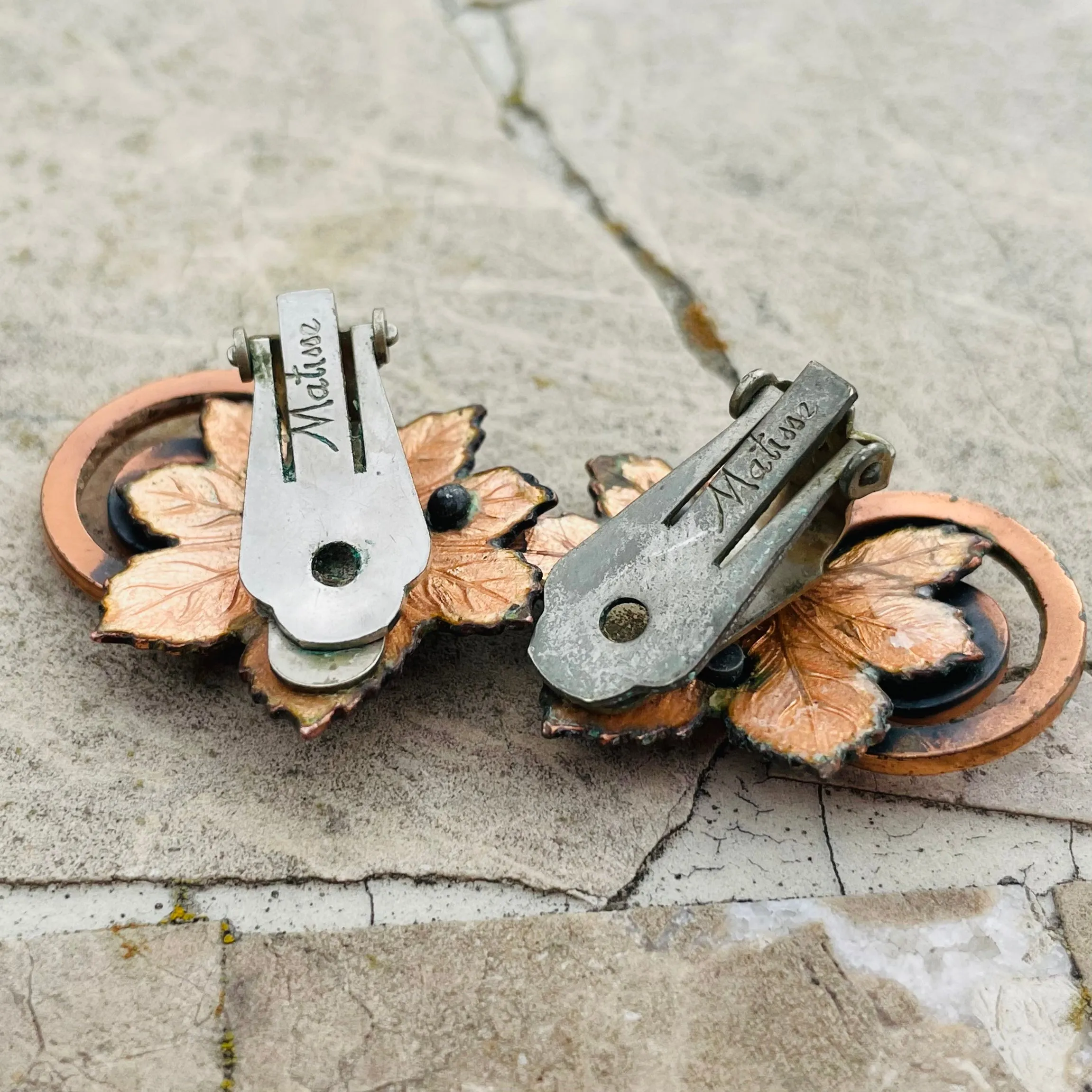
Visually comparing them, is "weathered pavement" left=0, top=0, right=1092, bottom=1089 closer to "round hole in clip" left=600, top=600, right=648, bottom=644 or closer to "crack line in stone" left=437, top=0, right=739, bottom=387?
"crack line in stone" left=437, top=0, right=739, bottom=387

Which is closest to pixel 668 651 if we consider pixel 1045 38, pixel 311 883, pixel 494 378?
pixel 311 883

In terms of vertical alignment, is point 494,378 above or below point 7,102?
above

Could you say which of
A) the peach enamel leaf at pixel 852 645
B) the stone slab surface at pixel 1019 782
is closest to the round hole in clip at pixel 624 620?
the peach enamel leaf at pixel 852 645

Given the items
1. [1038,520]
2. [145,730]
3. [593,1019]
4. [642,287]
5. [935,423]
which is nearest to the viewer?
[593,1019]

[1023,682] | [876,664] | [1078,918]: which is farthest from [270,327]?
[1078,918]

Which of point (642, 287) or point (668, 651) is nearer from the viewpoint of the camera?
point (668, 651)

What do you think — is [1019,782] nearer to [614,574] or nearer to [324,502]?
[614,574]

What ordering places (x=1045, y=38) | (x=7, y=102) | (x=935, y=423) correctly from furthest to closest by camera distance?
(x=1045, y=38) → (x=7, y=102) → (x=935, y=423)

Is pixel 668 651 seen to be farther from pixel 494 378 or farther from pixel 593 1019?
pixel 494 378

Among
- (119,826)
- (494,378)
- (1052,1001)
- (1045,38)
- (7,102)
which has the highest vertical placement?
(1045,38)
